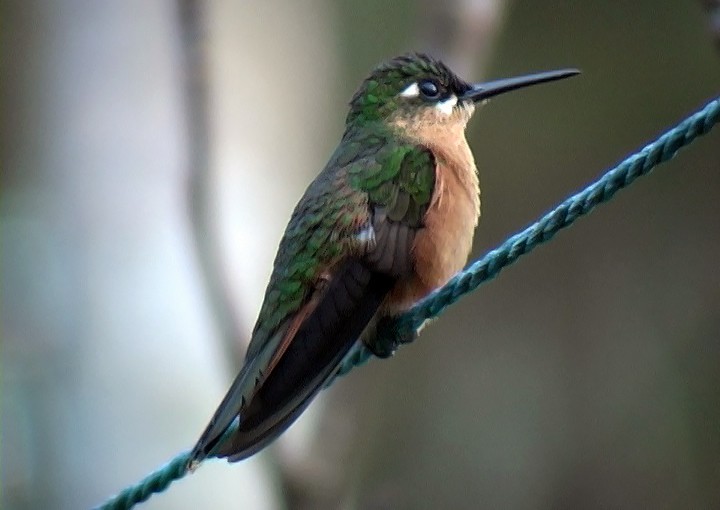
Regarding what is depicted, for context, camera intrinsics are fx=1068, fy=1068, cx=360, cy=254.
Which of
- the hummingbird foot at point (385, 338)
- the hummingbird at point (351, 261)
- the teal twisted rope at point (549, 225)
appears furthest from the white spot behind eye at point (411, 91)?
the teal twisted rope at point (549, 225)

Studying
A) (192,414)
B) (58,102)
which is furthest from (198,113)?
(58,102)

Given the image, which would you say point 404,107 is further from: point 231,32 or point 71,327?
point 231,32

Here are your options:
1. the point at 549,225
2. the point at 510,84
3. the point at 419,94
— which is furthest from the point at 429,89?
the point at 549,225

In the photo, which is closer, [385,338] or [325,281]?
[325,281]

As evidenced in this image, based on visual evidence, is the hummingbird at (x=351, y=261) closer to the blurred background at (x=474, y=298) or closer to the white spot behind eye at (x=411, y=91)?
the white spot behind eye at (x=411, y=91)

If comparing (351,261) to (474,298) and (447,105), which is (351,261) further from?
(474,298)
